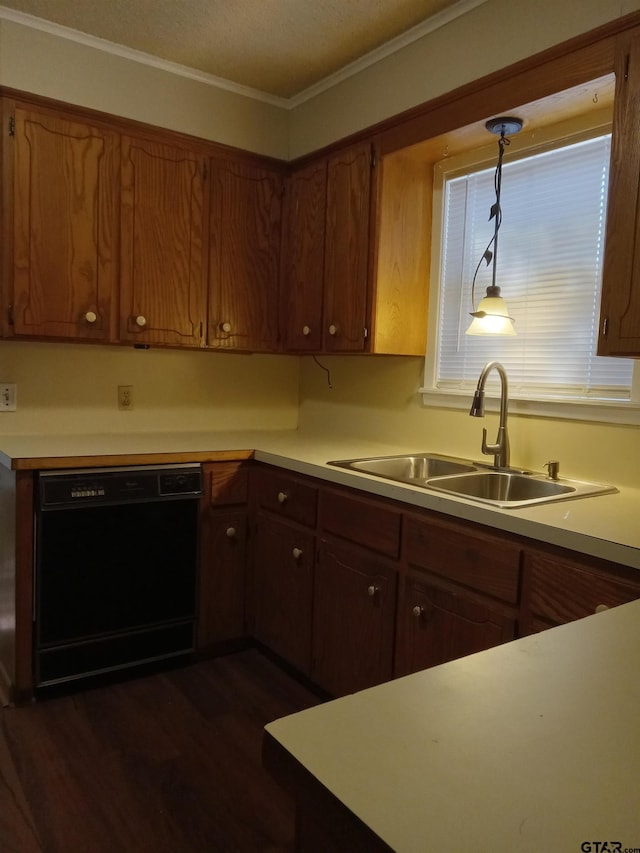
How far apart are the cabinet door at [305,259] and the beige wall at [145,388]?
39 cm

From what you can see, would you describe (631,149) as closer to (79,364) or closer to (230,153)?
(230,153)

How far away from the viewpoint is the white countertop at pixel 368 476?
4.65 ft

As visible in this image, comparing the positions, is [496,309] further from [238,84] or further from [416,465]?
[238,84]

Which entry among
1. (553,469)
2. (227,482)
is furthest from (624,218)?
(227,482)

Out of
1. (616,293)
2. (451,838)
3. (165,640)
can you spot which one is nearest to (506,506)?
(616,293)

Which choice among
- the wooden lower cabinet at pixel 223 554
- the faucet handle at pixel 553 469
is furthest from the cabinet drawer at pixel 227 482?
the faucet handle at pixel 553 469

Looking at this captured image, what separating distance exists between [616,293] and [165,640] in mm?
1995

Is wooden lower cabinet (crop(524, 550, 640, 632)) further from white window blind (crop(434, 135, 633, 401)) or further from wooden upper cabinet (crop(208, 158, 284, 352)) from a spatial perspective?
wooden upper cabinet (crop(208, 158, 284, 352))

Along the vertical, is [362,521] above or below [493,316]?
below

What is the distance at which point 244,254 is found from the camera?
2.93 m

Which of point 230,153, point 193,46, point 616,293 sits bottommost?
point 616,293

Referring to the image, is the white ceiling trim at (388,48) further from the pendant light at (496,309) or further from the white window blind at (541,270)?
the white window blind at (541,270)

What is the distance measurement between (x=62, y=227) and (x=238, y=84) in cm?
110

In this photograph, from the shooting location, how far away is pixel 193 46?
2.56 metres
